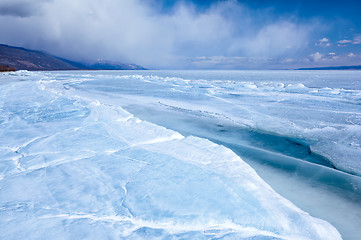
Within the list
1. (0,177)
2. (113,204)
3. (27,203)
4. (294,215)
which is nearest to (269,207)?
(294,215)

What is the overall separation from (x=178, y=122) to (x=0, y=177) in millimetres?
3565

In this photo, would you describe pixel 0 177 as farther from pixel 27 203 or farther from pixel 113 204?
pixel 113 204

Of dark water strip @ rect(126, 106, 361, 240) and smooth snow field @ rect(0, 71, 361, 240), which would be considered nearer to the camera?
smooth snow field @ rect(0, 71, 361, 240)

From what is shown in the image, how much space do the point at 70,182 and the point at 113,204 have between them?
61 cm

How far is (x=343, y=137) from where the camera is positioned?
138 inches

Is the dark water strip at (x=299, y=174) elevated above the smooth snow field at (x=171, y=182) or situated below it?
below

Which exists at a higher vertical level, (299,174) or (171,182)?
(171,182)

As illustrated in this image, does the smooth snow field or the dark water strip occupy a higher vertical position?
the smooth snow field

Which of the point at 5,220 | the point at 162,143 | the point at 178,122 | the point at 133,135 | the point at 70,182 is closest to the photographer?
the point at 5,220

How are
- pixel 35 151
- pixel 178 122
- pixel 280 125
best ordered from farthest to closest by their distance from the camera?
pixel 178 122 → pixel 280 125 → pixel 35 151

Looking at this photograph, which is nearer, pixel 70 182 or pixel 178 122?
pixel 70 182

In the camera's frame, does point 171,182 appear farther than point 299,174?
No

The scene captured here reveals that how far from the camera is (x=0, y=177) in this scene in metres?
2.02

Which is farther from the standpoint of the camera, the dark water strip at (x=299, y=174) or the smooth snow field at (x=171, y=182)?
the dark water strip at (x=299, y=174)
